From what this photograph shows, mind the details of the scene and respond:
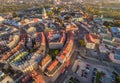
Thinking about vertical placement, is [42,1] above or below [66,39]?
above

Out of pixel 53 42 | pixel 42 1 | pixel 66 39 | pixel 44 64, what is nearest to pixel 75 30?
pixel 66 39

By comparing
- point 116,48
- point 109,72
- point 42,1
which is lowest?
point 109,72

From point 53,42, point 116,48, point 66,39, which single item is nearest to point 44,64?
point 53,42

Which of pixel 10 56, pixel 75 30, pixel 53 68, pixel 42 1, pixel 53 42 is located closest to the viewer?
pixel 53 68

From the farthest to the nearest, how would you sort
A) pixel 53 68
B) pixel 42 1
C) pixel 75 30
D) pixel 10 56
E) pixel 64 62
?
1. pixel 42 1
2. pixel 75 30
3. pixel 10 56
4. pixel 64 62
5. pixel 53 68

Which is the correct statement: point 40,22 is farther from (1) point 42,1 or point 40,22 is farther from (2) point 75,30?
(1) point 42,1

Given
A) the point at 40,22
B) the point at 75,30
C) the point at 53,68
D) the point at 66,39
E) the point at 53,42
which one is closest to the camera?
the point at 53,68

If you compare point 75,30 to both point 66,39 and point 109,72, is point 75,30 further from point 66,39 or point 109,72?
point 109,72

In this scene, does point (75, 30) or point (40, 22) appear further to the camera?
point (40, 22)

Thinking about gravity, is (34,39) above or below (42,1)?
below
